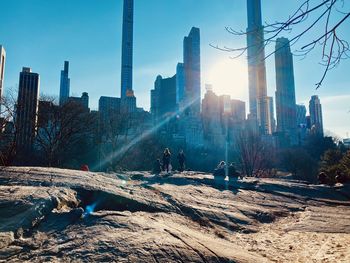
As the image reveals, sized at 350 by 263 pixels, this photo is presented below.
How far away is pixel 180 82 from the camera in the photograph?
421 ft

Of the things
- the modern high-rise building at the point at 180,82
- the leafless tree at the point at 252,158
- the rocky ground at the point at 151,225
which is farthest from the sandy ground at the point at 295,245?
the modern high-rise building at the point at 180,82

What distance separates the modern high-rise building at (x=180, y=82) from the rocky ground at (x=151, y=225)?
107m

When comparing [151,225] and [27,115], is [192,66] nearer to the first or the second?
[27,115]

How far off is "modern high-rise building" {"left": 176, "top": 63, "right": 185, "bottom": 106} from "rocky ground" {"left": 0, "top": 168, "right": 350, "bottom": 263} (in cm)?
10707

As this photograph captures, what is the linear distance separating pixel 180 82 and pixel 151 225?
12571 centimetres

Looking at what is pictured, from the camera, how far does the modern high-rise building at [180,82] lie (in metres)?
121

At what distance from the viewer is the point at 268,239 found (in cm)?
638

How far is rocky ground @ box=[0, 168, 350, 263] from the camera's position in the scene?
3.96m

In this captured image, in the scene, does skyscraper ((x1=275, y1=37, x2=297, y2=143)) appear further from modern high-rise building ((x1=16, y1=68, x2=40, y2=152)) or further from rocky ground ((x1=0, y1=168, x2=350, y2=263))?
rocky ground ((x1=0, y1=168, x2=350, y2=263))

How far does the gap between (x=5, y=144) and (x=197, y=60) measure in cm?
12741

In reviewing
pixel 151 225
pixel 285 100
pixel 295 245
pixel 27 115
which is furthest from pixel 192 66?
pixel 151 225

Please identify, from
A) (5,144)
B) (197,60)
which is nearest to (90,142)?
(5,144)

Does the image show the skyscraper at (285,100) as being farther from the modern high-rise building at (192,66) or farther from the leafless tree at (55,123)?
the leafless tree at (55,123)

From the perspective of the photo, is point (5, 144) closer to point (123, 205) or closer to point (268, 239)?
point (123, 205)
